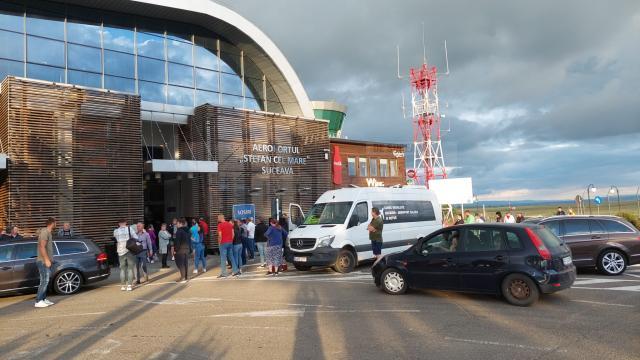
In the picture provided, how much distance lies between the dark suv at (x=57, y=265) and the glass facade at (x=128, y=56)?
36.1ft

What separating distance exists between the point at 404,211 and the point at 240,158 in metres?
10.2

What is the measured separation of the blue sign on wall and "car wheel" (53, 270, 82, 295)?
9803 mm

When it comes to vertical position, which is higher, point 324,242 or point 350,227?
point 350,227

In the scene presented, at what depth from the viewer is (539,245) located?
26.4 feet

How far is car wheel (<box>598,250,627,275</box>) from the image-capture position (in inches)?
443

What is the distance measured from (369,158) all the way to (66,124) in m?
20.8

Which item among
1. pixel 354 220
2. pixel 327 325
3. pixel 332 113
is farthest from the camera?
pixel 332 113

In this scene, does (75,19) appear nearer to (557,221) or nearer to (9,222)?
(9,222)

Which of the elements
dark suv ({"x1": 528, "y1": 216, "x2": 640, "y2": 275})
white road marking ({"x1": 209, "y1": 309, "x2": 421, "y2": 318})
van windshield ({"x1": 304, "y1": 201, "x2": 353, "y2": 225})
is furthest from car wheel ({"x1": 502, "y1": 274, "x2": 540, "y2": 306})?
van windshield ({"x1": 304, "y1": 201, "x2": 353, "y2": 225})

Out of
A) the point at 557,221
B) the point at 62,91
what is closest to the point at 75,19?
the point at 62,91

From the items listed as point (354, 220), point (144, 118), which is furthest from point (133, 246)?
point (144, 118)

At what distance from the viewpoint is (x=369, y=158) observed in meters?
34.4

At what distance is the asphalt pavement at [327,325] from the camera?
5.79 metres

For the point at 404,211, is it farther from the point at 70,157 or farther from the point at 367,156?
the point at 367,156
